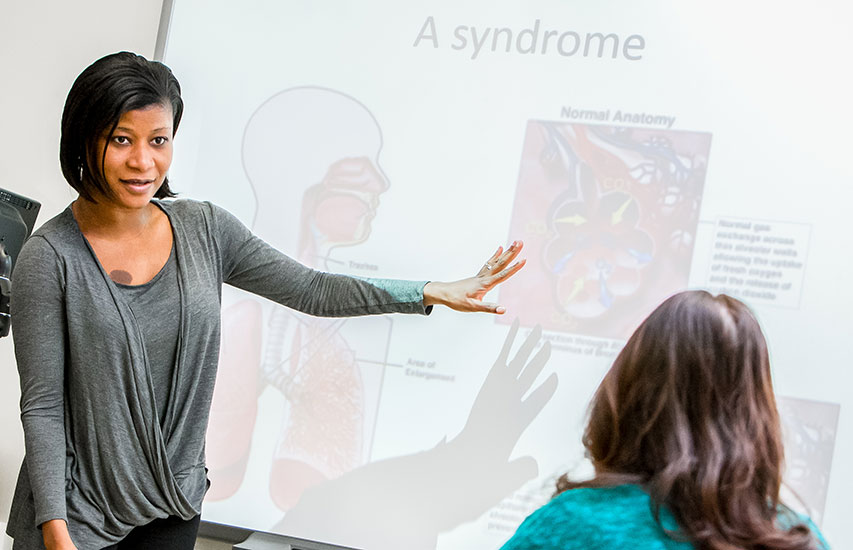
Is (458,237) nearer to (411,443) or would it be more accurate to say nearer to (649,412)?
(411,443)

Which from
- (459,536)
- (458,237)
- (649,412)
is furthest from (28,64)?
(649,412)

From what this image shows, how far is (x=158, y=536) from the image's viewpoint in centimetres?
156

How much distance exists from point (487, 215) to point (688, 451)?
1.23m

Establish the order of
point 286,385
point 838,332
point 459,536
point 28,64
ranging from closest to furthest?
A: 1. point 838,332
2. point 459,536
3. point 286,385
4. point 28,64

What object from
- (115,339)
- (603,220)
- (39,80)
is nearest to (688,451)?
(115,339)

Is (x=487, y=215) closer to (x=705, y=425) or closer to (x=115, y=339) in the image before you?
(x=115, y=339)

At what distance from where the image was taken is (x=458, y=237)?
2.25 m

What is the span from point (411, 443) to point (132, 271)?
3.13ft

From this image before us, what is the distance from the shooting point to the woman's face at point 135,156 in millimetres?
1466

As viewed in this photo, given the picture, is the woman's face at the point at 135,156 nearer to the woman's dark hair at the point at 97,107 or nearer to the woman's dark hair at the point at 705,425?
the woman's dark hair at the point at 97,107

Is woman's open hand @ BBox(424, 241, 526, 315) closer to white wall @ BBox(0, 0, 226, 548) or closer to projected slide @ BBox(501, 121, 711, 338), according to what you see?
projected slide @ BBox(501, 121, 711, 338)

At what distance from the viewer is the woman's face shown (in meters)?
1.47

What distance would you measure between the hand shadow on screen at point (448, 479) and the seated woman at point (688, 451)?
1.05 metres

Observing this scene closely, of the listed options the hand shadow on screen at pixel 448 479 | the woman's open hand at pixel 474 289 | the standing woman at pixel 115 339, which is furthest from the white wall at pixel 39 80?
the woman's open hand at pixel 474 289
